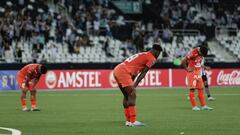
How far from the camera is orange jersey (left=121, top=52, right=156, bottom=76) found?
16172 millimetres

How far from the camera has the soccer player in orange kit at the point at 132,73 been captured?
16.2 metres

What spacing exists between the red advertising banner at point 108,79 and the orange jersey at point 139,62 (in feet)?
81.4

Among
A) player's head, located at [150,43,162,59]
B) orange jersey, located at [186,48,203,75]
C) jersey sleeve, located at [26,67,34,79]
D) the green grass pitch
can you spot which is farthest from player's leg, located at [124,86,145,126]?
jersey sleeve, located at [26,67,34,79]

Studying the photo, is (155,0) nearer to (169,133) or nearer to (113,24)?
(113,24)

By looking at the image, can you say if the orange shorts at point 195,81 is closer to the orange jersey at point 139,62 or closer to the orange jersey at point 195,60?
the orange jersey at point 195,60

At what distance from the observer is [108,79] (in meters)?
41.8

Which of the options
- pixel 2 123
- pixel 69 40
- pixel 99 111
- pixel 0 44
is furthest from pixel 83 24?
pixel 2 123

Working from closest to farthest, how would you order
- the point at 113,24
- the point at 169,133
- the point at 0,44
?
the point at 169,133
the point at 0,44
the point at 113,24

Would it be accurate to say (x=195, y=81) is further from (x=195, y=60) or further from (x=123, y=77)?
(x=123, y=77)

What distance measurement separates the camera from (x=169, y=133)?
Answer: 47.1 feet

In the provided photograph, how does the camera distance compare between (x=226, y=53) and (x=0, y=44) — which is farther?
(x=226, y=53)

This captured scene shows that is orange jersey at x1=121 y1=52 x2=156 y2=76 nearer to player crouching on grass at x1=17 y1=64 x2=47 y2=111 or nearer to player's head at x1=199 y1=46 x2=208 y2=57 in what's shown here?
player's head at x1=199 y1=46 x2=208 y2=57

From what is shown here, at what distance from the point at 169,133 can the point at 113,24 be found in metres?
33.3

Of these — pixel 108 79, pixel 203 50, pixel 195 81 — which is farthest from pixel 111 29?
pixel 203 50
